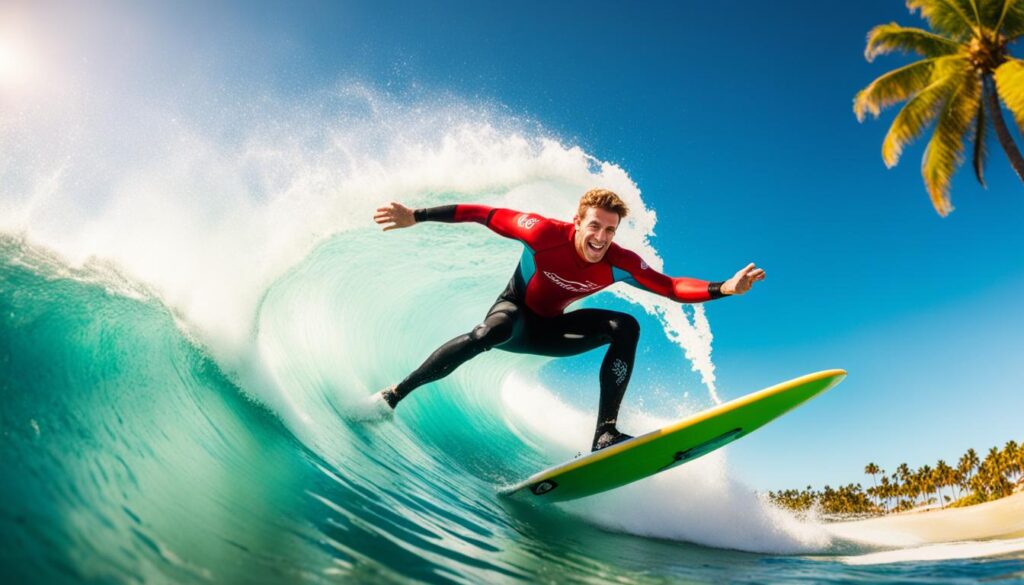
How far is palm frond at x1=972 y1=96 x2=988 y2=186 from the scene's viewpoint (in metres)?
11.0

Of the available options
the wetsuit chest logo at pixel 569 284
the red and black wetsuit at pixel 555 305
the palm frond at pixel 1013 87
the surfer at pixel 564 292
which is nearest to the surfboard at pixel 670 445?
the surfer at pixel 564 292

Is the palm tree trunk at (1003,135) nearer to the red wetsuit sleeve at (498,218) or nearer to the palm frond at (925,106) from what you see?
the palm frond at (925,106)

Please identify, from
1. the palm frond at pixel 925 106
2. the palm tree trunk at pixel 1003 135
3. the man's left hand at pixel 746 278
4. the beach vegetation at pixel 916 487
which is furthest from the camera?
the beach vegetation at pixel 916 487

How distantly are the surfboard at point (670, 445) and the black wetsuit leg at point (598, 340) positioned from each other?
0.29 metres

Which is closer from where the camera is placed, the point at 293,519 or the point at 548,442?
the point at 293,519

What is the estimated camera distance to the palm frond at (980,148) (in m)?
11.0

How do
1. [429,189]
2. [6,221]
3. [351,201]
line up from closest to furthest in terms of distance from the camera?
[6,221] < [351,201] < [429,189]

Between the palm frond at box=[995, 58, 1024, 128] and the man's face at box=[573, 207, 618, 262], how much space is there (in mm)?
9241

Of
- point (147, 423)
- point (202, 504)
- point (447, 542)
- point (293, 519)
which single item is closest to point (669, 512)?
point (447, 542)

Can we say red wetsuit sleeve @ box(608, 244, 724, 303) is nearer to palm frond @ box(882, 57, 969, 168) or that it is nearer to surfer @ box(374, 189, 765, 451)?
surfer @ box(374, 189, 765, 451)

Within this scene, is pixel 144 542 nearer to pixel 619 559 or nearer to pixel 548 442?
pixel 619 559

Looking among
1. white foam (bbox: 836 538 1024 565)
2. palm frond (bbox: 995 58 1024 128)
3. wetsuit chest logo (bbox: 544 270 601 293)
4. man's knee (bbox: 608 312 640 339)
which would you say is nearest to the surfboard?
man's knee (bbox: 608 312 640 339)

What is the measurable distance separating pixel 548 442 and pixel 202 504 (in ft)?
27.6

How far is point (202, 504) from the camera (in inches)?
82.0
